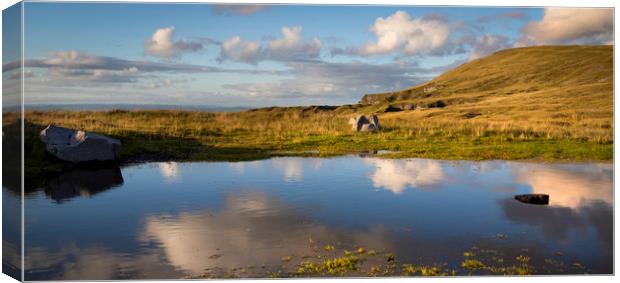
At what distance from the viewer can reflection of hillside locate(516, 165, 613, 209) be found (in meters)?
20.9

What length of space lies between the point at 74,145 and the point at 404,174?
16.0 metres

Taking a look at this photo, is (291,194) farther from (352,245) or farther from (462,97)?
(462,97)

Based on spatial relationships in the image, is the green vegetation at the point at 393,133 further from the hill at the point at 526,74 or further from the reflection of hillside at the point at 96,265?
the reflection of hillside at the point at 96,265

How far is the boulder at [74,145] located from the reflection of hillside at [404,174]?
13683mm

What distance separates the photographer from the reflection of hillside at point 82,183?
22.2 meters

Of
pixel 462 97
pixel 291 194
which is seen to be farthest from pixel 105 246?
pixel 462 97

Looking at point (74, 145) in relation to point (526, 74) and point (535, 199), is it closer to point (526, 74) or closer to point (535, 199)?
point (535, 199)

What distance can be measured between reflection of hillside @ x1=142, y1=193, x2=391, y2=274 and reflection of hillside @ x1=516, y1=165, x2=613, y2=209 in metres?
8.66

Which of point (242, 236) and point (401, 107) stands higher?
point (401, 107)

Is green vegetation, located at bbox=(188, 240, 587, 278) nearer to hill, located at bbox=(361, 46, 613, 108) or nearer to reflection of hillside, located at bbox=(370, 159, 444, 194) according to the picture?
reflection of hillside, located at bbox=(370, 159, 444, 194)

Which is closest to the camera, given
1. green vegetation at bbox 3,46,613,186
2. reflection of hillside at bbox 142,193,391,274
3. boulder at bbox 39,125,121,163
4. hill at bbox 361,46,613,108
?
reflection of hillside at bbox 142,193,391,274

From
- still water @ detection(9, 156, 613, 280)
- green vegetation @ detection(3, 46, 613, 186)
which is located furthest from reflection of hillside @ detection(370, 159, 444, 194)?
green vegetation @ detection(3, 46, 613, 186)

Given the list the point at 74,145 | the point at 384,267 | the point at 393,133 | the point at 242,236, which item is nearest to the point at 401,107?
the point at 393,133

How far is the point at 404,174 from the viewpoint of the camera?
26922mm
